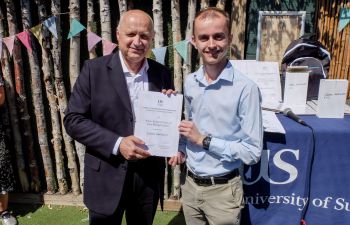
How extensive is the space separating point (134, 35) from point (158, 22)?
1.36 meters

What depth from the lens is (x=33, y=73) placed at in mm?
3496

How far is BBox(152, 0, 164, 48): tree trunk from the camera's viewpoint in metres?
3.25

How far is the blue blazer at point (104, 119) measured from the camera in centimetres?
206

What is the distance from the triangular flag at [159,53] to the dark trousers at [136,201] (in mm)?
1414

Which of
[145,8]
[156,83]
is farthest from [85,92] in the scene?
[145,8]

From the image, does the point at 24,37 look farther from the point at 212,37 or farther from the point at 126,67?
the point at 212,37

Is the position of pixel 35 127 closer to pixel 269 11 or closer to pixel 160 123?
pixel 160 123

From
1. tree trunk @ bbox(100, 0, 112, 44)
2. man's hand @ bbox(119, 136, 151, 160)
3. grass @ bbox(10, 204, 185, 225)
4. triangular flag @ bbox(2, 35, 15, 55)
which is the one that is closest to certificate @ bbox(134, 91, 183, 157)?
man's hand @ bbox(119, 136, 151, 160)

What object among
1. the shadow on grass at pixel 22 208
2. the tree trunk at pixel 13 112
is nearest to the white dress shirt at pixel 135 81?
the tree trunk at pixel 13 112

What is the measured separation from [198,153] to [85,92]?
86cm

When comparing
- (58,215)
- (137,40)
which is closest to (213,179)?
(137,40)

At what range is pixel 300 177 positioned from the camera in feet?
7.89

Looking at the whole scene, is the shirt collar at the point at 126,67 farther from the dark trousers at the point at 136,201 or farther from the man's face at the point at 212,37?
the dark trousers at the point at 136,201

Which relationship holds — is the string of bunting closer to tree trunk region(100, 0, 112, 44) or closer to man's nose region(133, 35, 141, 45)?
tree trunk region(100, 0, 112, 44)
